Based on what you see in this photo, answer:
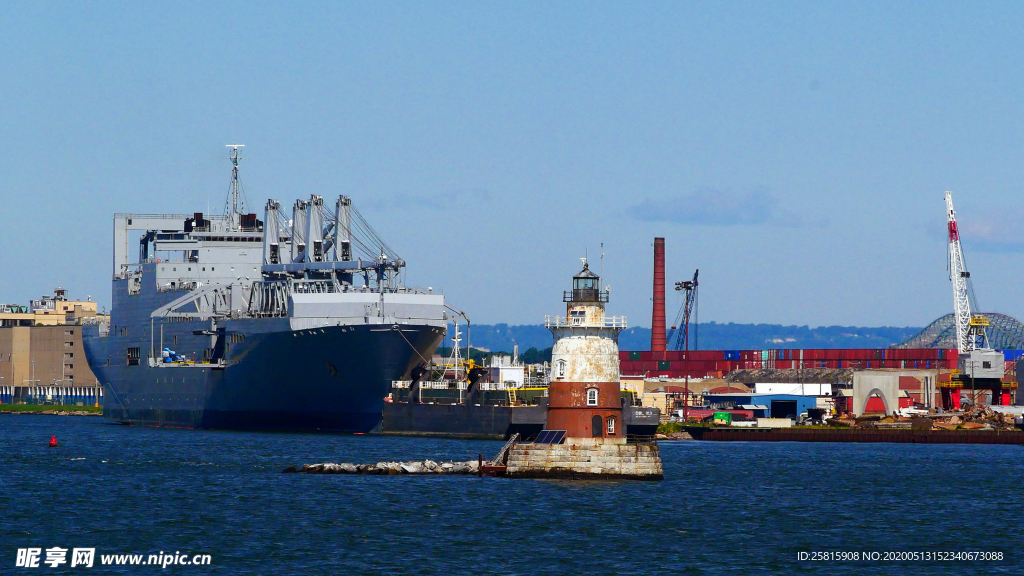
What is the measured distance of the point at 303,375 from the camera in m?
84.1

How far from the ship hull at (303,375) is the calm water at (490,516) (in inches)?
647

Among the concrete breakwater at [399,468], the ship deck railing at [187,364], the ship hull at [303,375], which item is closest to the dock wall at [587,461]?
the concrete breakwater at [399,468]

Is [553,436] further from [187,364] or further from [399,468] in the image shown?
[187,364]

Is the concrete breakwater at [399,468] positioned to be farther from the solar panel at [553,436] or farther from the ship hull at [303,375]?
the ship hull at [303,375]

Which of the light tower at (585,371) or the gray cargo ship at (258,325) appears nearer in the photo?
the light tower at (585,371)

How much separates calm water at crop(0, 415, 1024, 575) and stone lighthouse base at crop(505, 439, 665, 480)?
0.95 meters

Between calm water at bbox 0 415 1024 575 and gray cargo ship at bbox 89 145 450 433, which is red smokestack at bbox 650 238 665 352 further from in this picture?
calm water at bbox 0 415 1024 575

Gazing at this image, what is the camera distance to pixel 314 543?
122 feet

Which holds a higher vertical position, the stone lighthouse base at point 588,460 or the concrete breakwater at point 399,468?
the stone lighthouse base at point 588,460

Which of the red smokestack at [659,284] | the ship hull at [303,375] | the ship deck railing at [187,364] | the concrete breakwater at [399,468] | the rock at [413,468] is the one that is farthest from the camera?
the red smokestack at [659,284]

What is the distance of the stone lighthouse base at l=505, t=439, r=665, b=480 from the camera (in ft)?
143

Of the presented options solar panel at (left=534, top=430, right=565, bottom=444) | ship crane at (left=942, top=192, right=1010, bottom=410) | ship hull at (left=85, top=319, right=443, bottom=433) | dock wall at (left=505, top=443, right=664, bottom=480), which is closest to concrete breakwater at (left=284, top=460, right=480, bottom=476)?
dock wall at (left=505, top=443, right=664, bottom=480)

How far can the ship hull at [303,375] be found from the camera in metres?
82.1

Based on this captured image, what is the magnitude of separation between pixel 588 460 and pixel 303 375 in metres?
43.0
